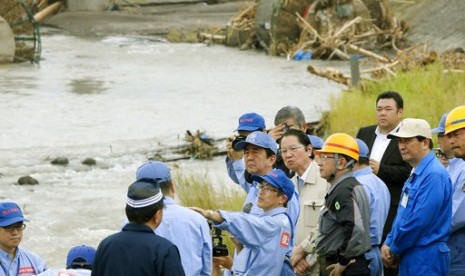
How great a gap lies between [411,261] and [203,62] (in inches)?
907

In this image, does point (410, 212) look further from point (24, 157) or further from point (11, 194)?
point (24, 157)

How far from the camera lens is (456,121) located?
8328 millimetres

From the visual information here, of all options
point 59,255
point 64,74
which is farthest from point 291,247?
point 64,74

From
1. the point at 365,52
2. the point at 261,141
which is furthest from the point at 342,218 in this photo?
the point at 365,52

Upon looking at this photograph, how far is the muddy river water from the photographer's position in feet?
52.2

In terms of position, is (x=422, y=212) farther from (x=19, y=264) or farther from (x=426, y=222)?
(x=19, y=264)

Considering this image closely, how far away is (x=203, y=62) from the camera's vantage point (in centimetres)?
3103

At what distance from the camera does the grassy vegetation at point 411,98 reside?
16.2 metres

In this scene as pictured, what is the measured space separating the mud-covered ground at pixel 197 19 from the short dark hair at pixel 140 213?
933 inches

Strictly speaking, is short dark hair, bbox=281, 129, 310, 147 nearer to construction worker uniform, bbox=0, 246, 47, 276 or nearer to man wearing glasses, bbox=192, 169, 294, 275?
man wearing glasses, bbox=192, 169, 294, 275

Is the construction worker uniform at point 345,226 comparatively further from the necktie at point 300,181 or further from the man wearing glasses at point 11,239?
the man wearing glasses at point 11,239

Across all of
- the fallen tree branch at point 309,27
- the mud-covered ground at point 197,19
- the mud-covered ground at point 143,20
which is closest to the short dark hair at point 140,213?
the mud-covered ground at point 197,19

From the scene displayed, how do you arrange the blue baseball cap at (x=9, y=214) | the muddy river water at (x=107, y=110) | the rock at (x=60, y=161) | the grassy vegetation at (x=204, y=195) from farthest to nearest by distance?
the rock at (x=60, y=161)
the muddy river water at (x=107, y=110)
the grassy vegetation at (x=204, y=195)
the blue baseball cap at (x=9, y=214)

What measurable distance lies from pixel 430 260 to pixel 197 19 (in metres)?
32.5
